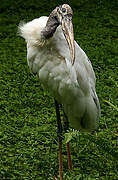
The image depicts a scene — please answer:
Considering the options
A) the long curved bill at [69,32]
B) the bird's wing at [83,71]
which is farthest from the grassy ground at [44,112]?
the long curved bill at [69,32]

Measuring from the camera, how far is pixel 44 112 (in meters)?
5.27

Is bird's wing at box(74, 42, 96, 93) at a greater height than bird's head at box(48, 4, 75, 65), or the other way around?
bird's head at box(48, 4, 75, 65)

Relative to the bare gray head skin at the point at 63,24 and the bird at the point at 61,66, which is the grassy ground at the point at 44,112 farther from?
the bare gray head skin at the point at 63,24

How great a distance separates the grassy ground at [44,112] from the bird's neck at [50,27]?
2.23ft

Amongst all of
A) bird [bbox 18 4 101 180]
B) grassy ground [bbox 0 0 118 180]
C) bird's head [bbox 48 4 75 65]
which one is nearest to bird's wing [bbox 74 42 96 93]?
bird [bbox 18 4 101 180]

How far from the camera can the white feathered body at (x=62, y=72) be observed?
3.60 m

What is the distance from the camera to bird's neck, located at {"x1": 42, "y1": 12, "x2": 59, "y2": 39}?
3.59 meters

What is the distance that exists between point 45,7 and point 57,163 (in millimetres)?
4898

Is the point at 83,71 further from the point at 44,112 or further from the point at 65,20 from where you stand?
the point at 44,112

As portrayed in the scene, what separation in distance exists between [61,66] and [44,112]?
5.75 feet

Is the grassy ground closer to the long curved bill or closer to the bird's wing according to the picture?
the bird's wing

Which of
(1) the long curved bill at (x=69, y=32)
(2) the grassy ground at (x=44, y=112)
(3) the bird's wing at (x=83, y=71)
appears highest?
(1) the long curved bill at (x=69, y=32)

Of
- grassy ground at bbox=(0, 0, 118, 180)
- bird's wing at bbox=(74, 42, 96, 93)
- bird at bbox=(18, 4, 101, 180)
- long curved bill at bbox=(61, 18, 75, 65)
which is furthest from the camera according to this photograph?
grassy ground at bbox=(0, 0, 118, 180)

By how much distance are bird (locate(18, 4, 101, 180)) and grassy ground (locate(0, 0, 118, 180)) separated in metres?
0.25
